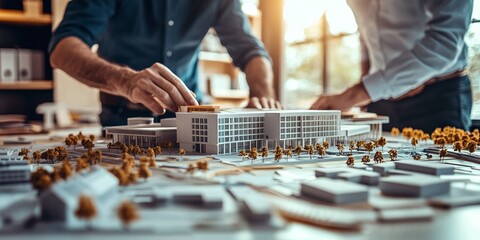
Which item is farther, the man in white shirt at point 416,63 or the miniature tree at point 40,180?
the man in white shirt at point 416,63

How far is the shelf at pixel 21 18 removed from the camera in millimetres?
2977

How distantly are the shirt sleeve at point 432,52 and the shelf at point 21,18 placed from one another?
88.6 inches

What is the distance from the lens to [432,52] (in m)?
1.81

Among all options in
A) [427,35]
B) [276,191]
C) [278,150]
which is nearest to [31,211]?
[276,191]

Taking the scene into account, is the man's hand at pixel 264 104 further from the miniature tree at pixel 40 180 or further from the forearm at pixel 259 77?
the miniature tree at pixel 40 180

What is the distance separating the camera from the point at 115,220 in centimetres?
62

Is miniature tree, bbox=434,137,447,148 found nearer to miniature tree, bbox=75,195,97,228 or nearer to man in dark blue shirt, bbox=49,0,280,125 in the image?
man in dark blue shirt, bbox=49,0,280,125

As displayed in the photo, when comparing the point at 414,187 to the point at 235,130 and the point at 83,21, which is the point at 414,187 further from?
the point at 83,21

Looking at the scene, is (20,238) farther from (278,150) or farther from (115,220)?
(278,150)

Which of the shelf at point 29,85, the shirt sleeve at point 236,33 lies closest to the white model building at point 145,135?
the shirt sleeve at point 236,33

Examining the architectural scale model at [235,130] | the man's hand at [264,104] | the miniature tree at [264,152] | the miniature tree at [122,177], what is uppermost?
the man's hand at [264,104]

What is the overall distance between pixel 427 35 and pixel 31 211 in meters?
1.66

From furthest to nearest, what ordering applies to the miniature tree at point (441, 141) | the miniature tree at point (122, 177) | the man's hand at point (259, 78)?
the man's hand at point (259, 78) → the miniature tree at point (441, 141) → the miniature tree at point (122, 177)

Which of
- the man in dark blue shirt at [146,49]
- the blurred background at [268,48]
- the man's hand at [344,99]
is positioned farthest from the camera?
the blurred background at [268,48]
